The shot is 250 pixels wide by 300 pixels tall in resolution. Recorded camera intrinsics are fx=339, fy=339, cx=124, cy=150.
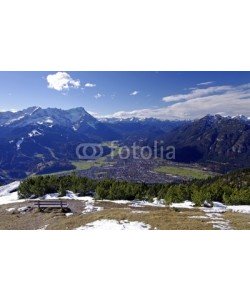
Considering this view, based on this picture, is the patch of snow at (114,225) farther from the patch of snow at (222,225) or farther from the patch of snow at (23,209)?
the patch of snow at (23,209)

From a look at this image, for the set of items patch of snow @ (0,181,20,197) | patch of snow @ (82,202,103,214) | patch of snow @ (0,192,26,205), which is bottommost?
patch of snow @ (0,181,20,197)

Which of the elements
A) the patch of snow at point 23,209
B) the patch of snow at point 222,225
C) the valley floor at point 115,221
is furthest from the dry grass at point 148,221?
the patch of snow at point 23,209

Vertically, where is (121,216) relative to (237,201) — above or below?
above

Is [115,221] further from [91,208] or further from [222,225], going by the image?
[91,208]

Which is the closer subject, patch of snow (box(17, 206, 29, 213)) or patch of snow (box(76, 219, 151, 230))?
patch of snow (box(76, 219, 151, 230))

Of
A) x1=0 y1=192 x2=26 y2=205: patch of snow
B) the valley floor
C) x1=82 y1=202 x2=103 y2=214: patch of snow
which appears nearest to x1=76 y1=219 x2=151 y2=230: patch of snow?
the valley floor

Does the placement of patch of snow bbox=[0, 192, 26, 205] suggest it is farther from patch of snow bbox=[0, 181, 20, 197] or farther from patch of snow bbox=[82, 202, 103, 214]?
patch of snow bbox=[82, 202, 103, 214]
